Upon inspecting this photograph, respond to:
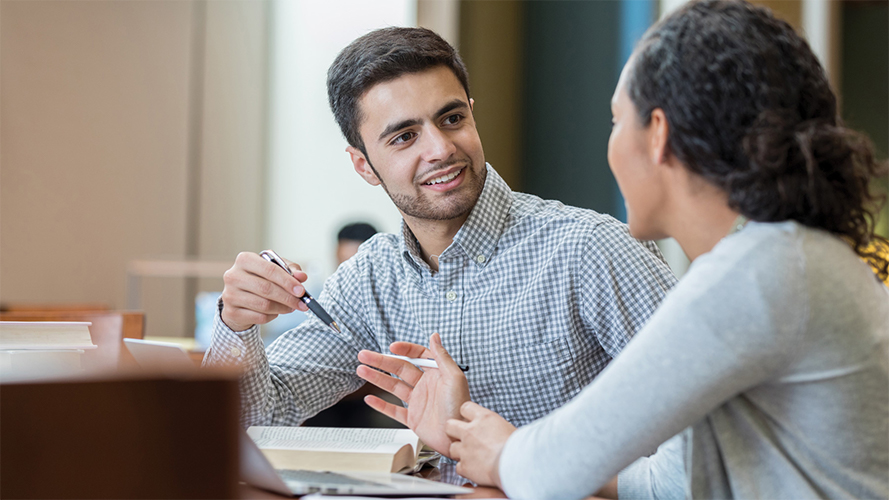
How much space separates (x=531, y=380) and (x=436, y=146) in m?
0.49

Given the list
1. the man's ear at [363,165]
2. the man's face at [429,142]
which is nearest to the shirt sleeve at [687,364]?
the man's face at [429,142]

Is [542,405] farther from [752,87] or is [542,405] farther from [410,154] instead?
[752,87]

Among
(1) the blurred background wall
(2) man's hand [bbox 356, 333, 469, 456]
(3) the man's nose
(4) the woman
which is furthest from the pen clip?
(1) the blurred background wall

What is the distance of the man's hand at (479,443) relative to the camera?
911mm

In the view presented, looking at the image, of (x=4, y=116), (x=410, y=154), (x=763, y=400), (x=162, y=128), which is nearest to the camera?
(x=763, y=400)

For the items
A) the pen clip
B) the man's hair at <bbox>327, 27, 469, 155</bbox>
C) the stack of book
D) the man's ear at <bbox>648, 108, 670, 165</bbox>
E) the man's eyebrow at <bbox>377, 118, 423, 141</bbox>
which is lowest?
the stack of book

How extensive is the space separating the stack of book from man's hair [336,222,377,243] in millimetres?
2726

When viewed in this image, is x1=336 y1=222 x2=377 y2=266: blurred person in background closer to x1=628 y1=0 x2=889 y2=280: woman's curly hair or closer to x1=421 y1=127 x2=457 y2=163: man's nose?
x1=421 y1=127 x2=457 y2=163: man's nose

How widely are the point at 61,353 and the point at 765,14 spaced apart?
1.05 metres

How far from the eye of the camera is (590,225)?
1444 millimetres

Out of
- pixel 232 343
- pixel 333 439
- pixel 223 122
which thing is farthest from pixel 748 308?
pixel 223 122

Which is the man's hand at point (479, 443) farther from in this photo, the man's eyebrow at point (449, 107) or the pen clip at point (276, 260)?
the man's eyebrow at point (449, 107)

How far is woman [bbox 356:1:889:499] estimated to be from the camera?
72 cm

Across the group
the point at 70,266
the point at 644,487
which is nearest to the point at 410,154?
the point at 644,487
